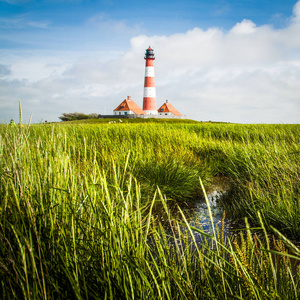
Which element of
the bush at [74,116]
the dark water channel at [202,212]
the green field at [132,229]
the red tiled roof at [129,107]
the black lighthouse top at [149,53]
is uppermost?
the black lighthouse top at [149,53]

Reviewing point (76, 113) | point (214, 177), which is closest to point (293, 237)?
point (214, 177)

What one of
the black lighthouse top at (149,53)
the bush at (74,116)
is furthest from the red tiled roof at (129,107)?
the black lighthouse top at (149,53)

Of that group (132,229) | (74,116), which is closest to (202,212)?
(132,229)

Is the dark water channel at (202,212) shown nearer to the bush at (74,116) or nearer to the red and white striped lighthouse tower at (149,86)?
the bush at (74,116)

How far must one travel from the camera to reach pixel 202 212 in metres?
4.03

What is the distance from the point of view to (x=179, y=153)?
19.5 ft

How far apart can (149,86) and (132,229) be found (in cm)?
3648

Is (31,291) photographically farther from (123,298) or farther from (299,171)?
(299,171)

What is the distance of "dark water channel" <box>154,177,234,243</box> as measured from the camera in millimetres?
3338

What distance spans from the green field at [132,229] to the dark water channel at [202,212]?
12 centimetres

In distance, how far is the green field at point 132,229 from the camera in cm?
116

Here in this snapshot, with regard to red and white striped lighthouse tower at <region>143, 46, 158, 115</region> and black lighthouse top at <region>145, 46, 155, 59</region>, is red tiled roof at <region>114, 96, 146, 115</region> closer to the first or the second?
red and white striped lighthouse tower at <region>143, 46, 158, 115</region>

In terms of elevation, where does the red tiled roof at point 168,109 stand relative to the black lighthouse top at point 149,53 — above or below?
below

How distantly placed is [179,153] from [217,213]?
2.16 meters
